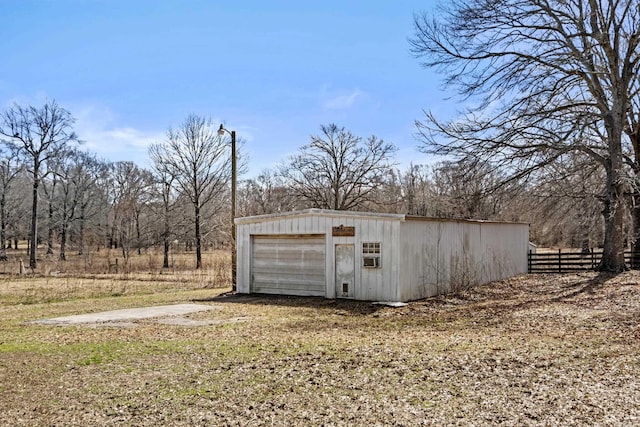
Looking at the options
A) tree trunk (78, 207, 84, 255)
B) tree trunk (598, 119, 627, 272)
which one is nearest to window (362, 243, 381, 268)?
tree trunk (598, 119, 627, 272)

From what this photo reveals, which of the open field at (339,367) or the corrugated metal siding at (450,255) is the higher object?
the corrugated metal siding at (450,255)

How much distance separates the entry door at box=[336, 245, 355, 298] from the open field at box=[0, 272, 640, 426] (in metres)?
1.54

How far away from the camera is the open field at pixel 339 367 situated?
5000mm

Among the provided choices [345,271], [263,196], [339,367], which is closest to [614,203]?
[345,271]

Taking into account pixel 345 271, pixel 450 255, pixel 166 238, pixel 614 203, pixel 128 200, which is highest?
pixel 128 200

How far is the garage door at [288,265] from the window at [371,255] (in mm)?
1427

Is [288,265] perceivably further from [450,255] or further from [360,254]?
[450,255]

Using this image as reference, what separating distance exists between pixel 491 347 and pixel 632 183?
1045 centimetres

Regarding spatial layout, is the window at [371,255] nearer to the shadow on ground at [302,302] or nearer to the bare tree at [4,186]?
the shadow on ground at [302,302]

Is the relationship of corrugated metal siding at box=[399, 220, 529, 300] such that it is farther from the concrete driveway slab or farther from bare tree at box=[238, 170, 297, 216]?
bare tree at box=[238, 170, 297, 216]

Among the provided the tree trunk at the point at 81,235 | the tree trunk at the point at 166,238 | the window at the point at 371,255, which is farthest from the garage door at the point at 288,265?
the tree trunk at the point at 81,235

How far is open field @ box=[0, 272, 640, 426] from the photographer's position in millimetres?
5000

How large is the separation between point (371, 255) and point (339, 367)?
7.30 meters

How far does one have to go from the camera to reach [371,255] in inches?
547
